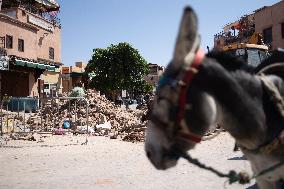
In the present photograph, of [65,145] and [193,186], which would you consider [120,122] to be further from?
[193,186]

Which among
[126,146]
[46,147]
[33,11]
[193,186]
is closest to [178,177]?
[193,186]

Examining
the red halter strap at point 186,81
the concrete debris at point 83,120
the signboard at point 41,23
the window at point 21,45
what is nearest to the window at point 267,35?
the concrete debris at point 83,120

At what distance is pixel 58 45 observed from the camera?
3781 cm

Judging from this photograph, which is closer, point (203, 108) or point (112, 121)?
point (203, 108)

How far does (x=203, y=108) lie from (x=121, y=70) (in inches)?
1295

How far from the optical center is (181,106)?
72.6 inches

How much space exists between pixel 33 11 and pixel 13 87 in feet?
32.1

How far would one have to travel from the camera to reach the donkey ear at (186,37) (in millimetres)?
1741

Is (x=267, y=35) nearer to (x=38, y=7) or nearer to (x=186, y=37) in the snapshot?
(x=38, y=7)

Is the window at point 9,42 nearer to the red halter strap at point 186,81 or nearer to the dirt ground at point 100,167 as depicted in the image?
the dirt ground at point 100,167

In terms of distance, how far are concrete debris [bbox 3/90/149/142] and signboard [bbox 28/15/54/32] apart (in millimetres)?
14589

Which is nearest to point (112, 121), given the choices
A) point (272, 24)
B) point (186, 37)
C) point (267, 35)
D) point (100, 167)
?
point (100, 167)

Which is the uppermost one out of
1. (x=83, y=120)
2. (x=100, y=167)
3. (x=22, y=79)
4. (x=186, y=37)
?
(x=22, y=79)

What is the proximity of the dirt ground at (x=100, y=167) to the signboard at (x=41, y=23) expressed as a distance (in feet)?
73.7
